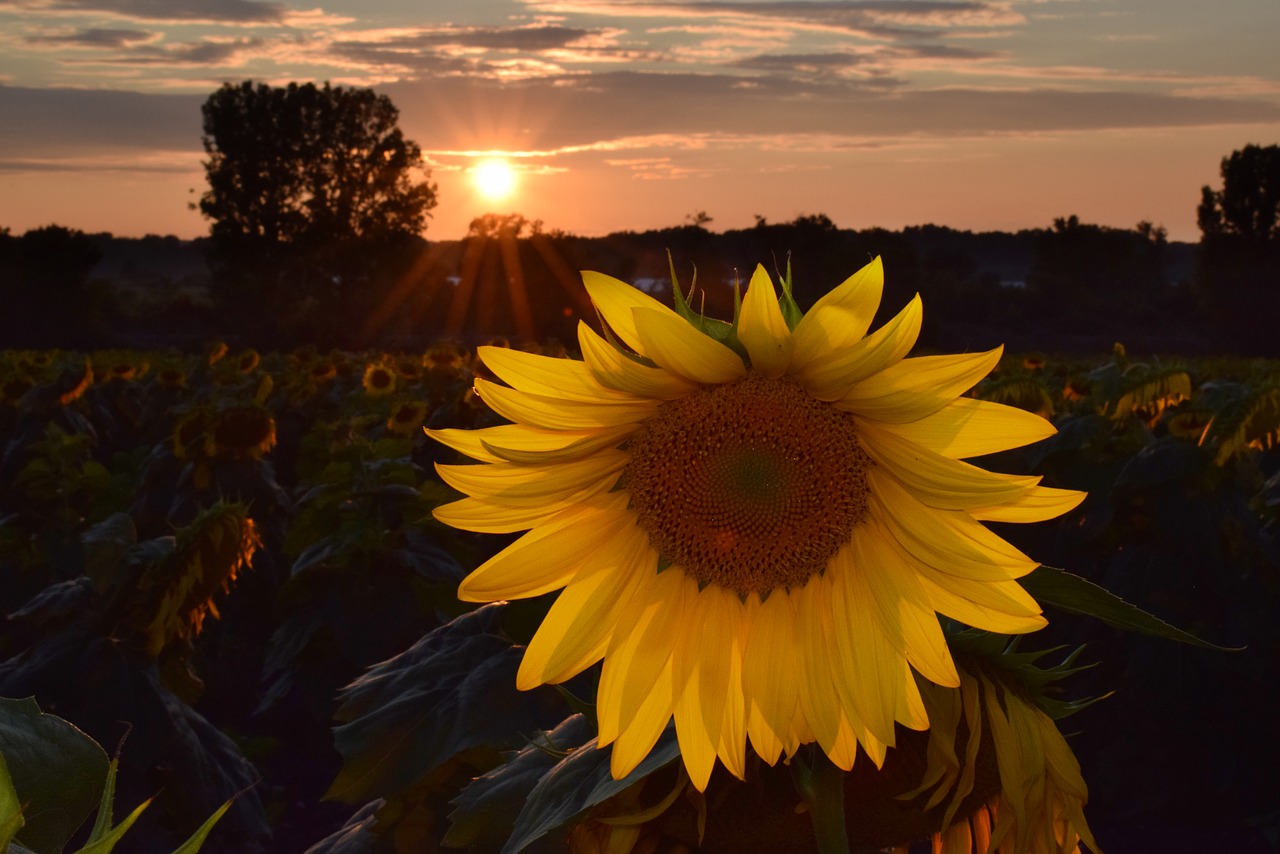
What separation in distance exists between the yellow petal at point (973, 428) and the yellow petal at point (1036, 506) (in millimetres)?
44

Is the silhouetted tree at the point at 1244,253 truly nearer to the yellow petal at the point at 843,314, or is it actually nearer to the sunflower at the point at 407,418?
the sunflower at the point at 407,418

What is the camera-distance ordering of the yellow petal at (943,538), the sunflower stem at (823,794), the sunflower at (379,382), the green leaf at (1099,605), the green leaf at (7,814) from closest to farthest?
the green leaf at (7,814), the green leaf at (1099,605), the sunflower stem at (823,794), the yellow petal at (943,538), the sunflower at (379,382)

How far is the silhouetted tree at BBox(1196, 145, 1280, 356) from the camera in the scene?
191ft

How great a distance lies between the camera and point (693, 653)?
125 centimetres

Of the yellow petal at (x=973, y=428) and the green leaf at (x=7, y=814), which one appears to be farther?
the yellow petal at (x=973, y=428)

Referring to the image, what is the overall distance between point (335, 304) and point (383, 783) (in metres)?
55.0

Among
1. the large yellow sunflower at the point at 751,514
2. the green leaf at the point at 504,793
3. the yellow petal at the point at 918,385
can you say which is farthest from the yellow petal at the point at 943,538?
the green leaf at the point at 504,793

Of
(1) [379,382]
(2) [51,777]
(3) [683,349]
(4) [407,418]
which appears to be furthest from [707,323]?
Answer: (1) [379,382]

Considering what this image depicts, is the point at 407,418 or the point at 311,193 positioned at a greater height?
the point at 407,418

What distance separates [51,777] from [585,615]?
699 mm

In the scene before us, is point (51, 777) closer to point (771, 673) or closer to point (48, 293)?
point (771, 673)

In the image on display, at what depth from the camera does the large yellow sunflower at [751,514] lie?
1071mm

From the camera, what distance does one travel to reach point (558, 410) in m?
1.19

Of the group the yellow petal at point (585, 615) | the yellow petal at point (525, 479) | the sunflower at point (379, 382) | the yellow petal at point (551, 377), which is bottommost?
the sunflower at point (379, 382)
